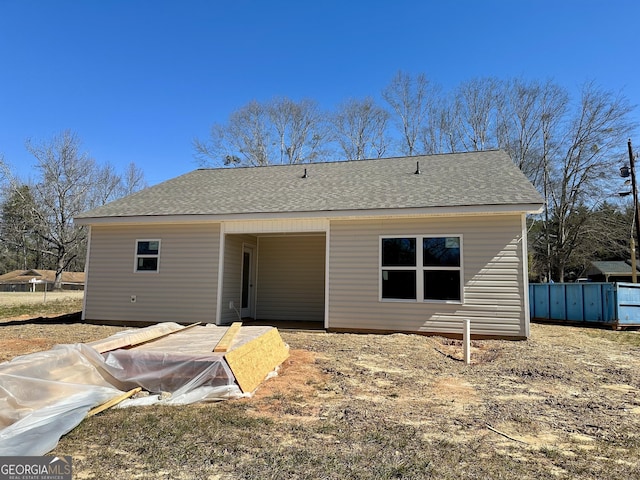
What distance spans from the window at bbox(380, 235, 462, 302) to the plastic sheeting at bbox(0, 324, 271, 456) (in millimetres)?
4590

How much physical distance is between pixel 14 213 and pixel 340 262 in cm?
3560

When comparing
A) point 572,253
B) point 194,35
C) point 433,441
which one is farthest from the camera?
point 572,253

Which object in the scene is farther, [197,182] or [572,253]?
[572,253]

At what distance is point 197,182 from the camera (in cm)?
1337

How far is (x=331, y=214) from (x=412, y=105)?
2127 centimetres

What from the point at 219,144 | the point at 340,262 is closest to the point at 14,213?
the point at 219,144

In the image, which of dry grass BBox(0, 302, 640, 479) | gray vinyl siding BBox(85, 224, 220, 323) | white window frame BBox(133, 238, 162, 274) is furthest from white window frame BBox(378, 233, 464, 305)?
white window frame BBox(133, 238, 162, 274)

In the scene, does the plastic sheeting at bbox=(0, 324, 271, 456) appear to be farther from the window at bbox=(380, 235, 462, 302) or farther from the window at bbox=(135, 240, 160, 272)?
the window at bbox=(135, 240, 160, 272)

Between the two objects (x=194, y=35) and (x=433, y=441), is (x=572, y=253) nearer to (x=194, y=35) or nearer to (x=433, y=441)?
(x=194, y=35)

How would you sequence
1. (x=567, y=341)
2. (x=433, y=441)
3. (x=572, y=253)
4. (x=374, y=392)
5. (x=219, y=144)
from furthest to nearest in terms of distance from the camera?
(x=219, y=144) → (x=572, y=253) → (x=567, y=341) → (x=374, y=392) → (x=433, y=441)

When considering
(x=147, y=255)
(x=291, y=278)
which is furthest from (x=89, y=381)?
(x=291, y=278)

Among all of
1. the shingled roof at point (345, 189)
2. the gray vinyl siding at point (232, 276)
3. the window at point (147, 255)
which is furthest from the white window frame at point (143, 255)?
the gray vinyl siding at point (232, 276)

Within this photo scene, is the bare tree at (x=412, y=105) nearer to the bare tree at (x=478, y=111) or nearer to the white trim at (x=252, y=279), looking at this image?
the bare tree at (x=478, y=111)

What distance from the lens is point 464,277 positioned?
8602 mm
